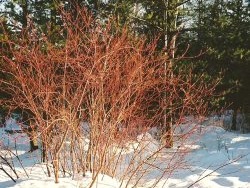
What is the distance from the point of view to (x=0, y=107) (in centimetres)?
1201

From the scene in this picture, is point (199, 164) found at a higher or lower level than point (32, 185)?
lower

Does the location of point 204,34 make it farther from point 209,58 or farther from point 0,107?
point 0,107

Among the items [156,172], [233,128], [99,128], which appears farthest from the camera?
[233,128]

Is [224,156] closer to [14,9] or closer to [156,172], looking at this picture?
[156,172]

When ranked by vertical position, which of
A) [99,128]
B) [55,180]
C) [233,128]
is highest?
[99,128]

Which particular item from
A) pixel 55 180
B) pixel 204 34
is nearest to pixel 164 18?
pixel 204 34

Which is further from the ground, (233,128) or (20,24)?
(20,24)

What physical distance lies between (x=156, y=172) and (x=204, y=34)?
479cm

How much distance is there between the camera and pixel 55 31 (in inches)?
478

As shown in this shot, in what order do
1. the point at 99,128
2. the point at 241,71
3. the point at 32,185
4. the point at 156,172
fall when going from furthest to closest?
the point at 241,71, the point at 156,172, the point at 99,128, the point at 32,185

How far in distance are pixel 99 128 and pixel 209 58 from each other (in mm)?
9592

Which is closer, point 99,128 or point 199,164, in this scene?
point 99,128

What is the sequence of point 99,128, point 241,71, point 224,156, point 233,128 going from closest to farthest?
point 99,128 → point 224,156 → point 241,71 → point 233,128

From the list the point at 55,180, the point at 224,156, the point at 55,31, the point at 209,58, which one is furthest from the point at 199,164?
the point at 209,58
